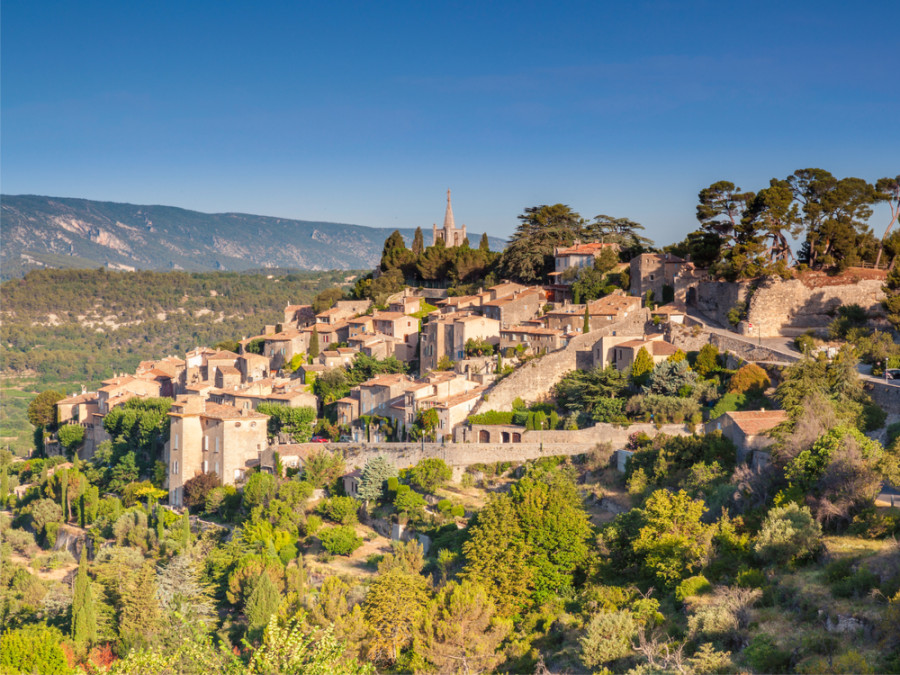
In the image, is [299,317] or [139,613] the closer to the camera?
[139,613]

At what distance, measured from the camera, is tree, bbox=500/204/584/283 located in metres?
52.9

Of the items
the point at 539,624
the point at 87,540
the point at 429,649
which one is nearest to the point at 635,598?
the point at 539,624

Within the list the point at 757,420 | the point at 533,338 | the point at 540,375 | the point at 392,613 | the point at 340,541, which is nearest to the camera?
the point at 392,613

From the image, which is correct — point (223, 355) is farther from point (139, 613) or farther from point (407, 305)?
point (139, 613)

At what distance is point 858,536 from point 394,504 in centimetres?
1785

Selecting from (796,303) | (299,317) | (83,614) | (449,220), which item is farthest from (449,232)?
(83,614)

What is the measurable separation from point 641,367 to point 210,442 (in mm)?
19698

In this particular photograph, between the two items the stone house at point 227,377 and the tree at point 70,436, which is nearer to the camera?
the stone house at point 227,377

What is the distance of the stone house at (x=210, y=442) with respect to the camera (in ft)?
131

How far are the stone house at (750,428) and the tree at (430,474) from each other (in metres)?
10.7

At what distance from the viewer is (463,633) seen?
72.6 ft

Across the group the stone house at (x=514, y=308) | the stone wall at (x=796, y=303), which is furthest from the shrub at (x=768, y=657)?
the stone house at (x=514, y=308)

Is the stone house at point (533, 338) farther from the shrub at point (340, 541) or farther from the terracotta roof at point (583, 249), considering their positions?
the shrub at point (340, 541)

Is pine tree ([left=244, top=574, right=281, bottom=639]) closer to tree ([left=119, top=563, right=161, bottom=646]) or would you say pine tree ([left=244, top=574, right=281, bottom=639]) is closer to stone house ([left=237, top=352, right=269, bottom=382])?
tree ([left=119, top=563, right=161, bottom=646])
